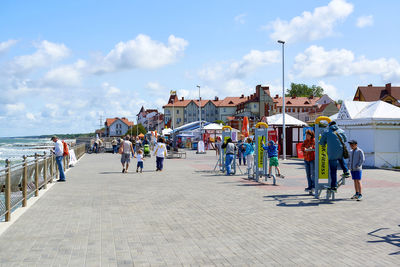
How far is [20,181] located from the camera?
9258 mm

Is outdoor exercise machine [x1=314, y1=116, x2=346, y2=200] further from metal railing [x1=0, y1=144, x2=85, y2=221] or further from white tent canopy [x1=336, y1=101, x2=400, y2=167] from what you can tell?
white tent canopy [x1=336, y1=101, x2=400, y2=167]

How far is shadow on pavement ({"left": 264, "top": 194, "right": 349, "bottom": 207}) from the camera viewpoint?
32.8 ft

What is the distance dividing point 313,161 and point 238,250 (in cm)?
622

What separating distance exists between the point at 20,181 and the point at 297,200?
21.2 ft

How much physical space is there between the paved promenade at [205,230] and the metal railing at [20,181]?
13.3 inches

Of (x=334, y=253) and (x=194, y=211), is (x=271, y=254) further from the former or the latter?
(x=194, y=211)

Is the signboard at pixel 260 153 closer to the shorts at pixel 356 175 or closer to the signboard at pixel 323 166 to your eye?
the signboard at pixel 323 166

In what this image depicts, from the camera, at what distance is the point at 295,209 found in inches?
366

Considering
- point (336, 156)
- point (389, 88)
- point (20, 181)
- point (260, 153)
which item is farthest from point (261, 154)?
point (389, 88)

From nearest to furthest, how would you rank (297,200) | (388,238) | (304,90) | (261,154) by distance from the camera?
(388,238) → (297,200) → (261,154) → (304,90)

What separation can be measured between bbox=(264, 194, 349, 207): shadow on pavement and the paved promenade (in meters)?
0.02

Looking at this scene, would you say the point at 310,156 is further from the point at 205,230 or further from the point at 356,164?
the point at 205,230

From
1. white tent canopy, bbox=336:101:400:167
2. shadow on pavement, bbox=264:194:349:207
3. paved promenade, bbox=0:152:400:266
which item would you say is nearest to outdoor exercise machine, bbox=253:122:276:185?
paved promenade, bbox=0:152:400:266

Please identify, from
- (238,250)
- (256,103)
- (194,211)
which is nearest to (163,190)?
(194,211)
